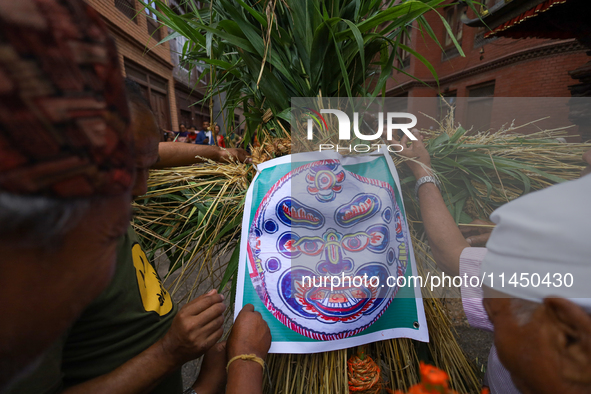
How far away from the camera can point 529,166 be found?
1074 millimetres

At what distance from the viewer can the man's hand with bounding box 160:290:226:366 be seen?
71 centimetres

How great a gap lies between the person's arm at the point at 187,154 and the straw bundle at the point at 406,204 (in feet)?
0.14

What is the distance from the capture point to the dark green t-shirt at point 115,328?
656mm

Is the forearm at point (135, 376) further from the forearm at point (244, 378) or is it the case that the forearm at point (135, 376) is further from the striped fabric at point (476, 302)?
the striped fabric at point (476, 302)

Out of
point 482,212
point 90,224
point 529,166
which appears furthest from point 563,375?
point 529,166

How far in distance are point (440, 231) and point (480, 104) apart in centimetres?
1004

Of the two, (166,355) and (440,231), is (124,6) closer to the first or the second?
(166,355)

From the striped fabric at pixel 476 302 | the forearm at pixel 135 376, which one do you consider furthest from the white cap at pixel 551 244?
the forearm at pixel 135 376

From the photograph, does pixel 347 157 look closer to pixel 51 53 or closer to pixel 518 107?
pixel 51 53

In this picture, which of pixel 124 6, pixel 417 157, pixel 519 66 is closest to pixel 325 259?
pixel 417 157

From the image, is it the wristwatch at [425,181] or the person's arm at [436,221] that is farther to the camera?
the wristwatch at [425,181]

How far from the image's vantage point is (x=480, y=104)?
8.70 m

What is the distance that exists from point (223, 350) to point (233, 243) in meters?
0.43

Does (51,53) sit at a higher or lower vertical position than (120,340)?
higher
